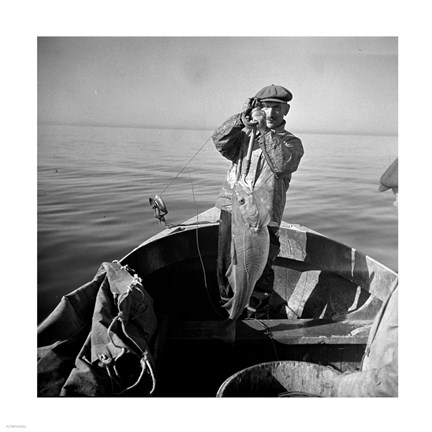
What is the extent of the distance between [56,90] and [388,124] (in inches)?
76.8

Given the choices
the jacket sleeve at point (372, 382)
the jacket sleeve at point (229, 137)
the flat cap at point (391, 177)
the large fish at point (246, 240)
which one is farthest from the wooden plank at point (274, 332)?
the jacket sleeve at point (229, 137)

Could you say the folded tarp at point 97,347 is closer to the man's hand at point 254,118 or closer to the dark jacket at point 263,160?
the dark jacket at point 263,160

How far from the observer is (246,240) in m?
2.34

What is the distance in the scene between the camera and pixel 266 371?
2299 millimetres

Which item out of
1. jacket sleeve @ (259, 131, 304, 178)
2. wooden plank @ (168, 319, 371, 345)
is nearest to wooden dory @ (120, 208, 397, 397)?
wooden plank @ (168, 319, 371, 345)

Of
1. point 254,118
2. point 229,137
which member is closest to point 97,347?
point 229,137

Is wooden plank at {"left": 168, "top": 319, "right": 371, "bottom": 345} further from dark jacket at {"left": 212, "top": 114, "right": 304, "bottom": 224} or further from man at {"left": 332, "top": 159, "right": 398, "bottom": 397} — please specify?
dark jacket at {"left": 212, "top": 114, "right": 304, "bottom": 224}

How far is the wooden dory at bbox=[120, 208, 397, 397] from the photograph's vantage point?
2578 millimetres

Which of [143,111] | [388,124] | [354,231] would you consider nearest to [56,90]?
[143,111]

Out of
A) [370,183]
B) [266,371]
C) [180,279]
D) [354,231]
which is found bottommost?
[266,371]

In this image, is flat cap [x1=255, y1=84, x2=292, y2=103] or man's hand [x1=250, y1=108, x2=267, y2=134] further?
flat cap [x1=255, y1=84, x2=292, y2=103]
